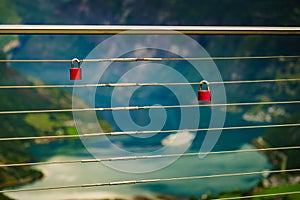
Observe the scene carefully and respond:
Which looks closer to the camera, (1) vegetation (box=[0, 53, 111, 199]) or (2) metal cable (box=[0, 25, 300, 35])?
(2) metal cable (box=[0, 25, 300, 35])

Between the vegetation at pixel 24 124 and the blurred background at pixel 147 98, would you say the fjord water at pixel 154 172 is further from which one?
the vegetation at pixel 24 124

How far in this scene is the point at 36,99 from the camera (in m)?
4.34

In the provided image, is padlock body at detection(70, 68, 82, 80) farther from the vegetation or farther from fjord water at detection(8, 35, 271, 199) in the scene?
the vegetation

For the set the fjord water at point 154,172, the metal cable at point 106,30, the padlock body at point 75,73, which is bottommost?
the padlock body at point 75,73

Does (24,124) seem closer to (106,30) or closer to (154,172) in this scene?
(154,172)

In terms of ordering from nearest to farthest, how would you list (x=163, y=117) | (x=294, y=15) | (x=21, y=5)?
(x=21, y=5) → (x=163, y=117) → (x=294, y=15)

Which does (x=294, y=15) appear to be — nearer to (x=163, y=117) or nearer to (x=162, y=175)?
(x=163, y=117)

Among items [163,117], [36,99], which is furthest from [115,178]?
[36,99]

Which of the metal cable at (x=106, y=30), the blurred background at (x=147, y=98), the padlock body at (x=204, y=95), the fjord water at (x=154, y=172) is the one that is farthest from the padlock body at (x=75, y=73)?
the fjord water at (x=154, y=172)

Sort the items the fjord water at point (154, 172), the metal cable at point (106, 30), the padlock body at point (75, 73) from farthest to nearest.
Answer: the fjord water at point (154, 172)
the padlock body at point (75, 73)
the metal cable at point (106, 30)

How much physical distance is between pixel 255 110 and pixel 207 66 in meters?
0.73

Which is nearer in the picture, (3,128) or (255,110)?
(3,128)

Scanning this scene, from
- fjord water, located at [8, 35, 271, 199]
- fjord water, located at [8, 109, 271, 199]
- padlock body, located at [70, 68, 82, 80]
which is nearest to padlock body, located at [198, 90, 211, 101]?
padlock body, located at [70, 68, 82, 80]

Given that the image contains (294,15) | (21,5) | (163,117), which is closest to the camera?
(21,5)
